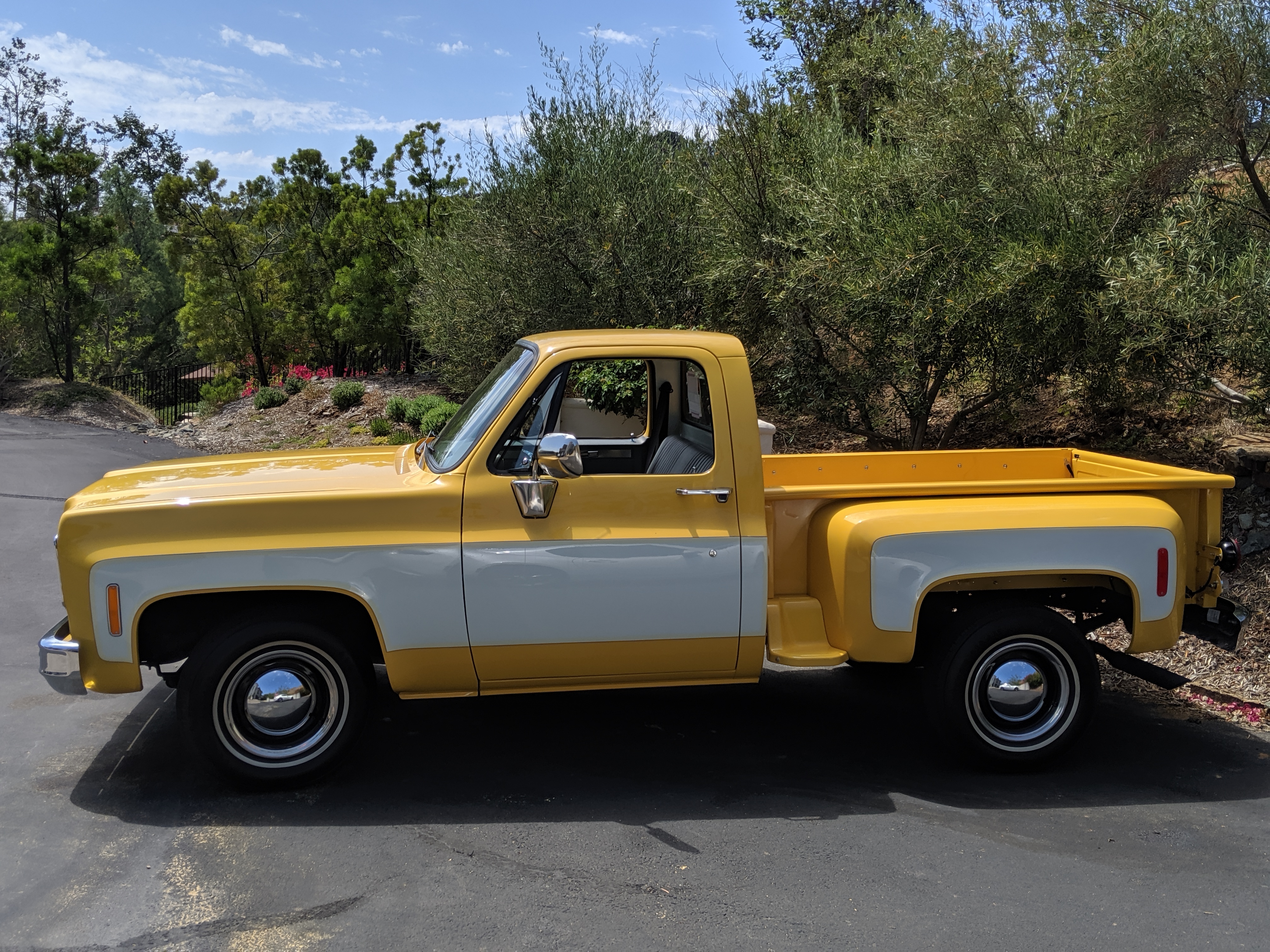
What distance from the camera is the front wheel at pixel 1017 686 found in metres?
4.91

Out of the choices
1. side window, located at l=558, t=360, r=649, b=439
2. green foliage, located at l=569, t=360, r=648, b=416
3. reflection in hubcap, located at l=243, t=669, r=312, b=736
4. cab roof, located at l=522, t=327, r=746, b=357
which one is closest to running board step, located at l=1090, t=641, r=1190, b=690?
cab roof, located at l=522, t=327, r=746, b=357

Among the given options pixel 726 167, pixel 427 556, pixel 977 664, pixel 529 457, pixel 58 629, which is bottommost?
pixel 977 664

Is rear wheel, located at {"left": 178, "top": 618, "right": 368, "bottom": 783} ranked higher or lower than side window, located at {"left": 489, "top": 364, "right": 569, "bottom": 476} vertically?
lower

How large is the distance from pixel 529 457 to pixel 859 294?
4809mm

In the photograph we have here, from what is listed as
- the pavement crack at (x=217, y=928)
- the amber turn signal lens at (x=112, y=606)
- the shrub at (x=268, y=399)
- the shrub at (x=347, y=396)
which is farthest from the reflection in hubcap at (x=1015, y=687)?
the shrub at (x=268, y=399)

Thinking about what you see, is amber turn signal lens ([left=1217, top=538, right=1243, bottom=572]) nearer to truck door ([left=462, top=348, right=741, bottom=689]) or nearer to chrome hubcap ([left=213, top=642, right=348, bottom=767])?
truck door ([left=462, top=348, right=741, bottom=689])

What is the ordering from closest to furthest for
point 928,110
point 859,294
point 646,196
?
1. point 859,294
2. point 928,110
3. point 646,196

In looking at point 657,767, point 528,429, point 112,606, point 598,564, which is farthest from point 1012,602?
point 112,606

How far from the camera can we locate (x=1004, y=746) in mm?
4996

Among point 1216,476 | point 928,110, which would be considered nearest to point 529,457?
point 1216,476

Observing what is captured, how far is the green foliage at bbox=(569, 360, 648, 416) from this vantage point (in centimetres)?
996

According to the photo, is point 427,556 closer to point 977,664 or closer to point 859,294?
point 977,664

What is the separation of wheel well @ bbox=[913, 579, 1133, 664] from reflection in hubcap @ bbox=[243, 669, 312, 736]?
2.85m

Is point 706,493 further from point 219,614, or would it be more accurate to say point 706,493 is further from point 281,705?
point 219,614
